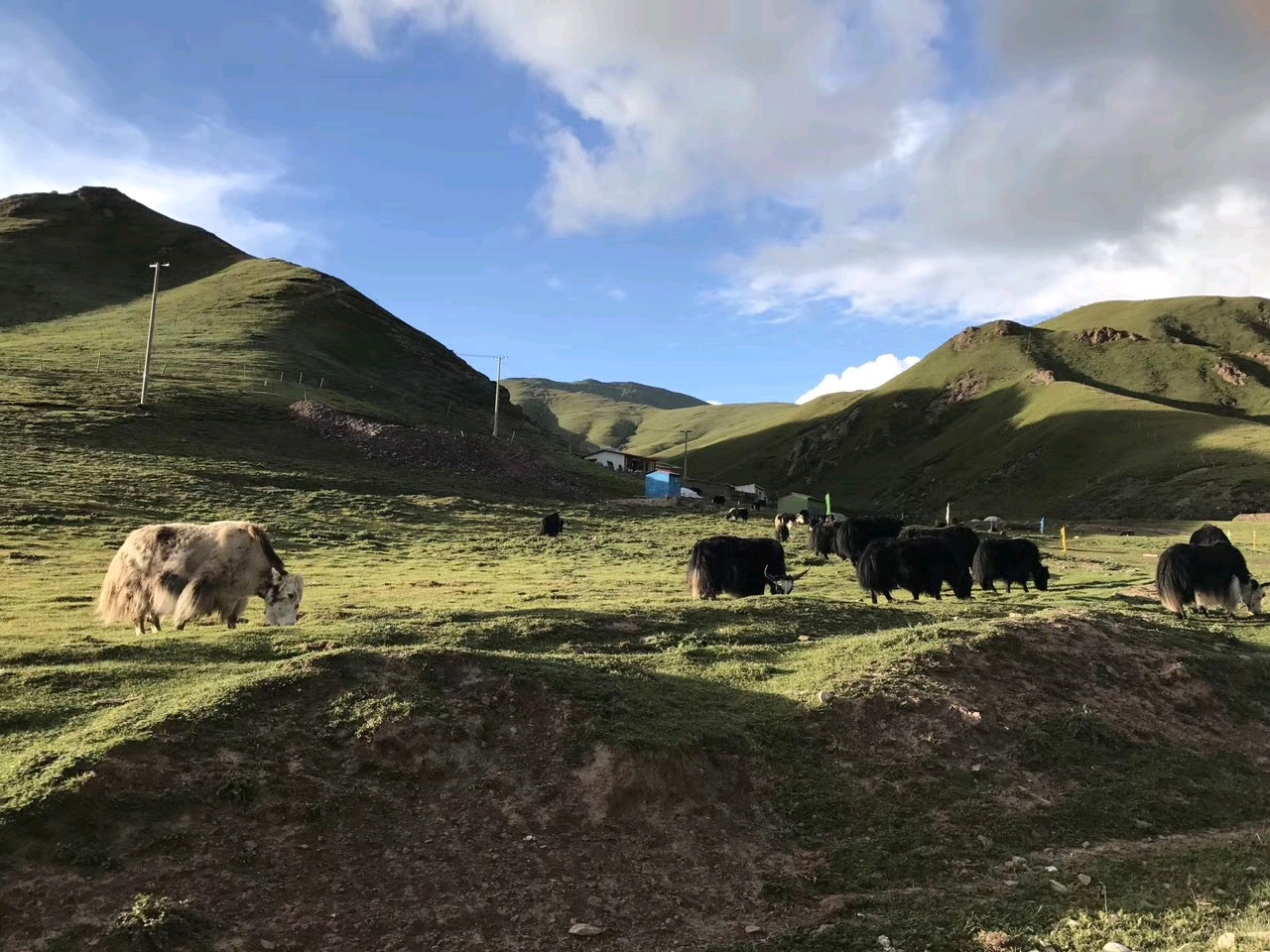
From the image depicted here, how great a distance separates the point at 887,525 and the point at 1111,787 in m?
18.0

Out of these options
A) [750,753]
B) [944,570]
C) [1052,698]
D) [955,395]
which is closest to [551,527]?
[944,570]

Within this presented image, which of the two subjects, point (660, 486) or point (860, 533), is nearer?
point (860, 533)

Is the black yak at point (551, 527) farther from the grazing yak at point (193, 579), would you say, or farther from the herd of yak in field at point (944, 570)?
the grazing yak at point (193, 579)

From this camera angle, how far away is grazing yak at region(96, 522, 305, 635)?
11.6 meters

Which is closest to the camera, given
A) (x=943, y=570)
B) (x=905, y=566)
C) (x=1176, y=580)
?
(x=1176, y=580)

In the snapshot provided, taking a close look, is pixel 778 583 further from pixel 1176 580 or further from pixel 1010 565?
pixel 1176 580

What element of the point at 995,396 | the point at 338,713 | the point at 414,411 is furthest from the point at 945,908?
the point at 995,396

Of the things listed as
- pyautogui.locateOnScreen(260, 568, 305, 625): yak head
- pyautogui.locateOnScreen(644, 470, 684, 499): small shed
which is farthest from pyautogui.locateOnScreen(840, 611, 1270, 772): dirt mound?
pyautogui.locateOnScreen(644, 470, 684, 499): small shed

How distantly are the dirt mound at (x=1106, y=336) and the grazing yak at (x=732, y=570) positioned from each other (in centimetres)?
13965

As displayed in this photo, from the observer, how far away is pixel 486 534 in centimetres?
2834

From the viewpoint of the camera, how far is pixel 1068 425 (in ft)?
306

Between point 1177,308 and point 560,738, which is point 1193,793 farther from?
point 1177,308

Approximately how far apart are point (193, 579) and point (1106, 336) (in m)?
151

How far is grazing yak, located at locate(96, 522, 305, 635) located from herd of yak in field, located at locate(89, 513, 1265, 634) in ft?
0.05
